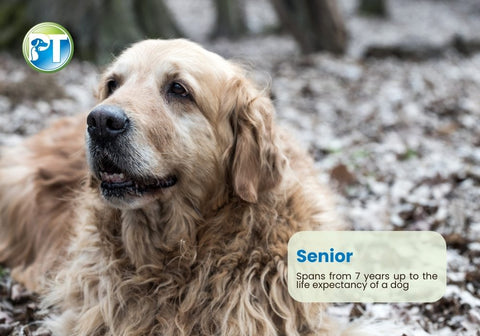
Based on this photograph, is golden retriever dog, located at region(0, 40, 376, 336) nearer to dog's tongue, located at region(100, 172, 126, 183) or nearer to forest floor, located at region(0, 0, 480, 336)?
dog's tongue, located at region(100, 172, 126, 183)

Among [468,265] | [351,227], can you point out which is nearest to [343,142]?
[351,227]

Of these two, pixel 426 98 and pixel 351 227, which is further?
pixel 426 98

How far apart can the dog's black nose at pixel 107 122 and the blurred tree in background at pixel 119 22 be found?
18.7ft

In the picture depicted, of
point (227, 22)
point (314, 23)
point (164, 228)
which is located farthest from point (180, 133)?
point (227, 22)

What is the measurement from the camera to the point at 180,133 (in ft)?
10.3

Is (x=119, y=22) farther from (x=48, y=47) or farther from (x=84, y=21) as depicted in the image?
(x=48, y=47)

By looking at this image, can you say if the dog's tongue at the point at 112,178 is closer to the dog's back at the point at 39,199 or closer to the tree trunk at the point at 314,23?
the dog's back at the point at 39,199

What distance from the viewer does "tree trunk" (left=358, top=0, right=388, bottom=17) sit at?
2122 centimetres

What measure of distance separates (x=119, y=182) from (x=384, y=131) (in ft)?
16.6

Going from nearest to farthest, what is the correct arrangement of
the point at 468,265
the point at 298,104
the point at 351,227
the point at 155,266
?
1. the point at 155,266
2. the point at 468,265
3. the point at 351,227
4. the point at 298,104

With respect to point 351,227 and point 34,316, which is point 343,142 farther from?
point 34,316

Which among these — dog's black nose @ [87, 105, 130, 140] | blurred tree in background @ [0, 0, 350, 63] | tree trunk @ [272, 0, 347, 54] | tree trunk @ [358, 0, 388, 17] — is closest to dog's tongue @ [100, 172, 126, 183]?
dog's black nose @ [87, 105, 130, 140]

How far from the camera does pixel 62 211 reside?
4371 mm

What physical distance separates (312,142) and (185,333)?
170 inches
